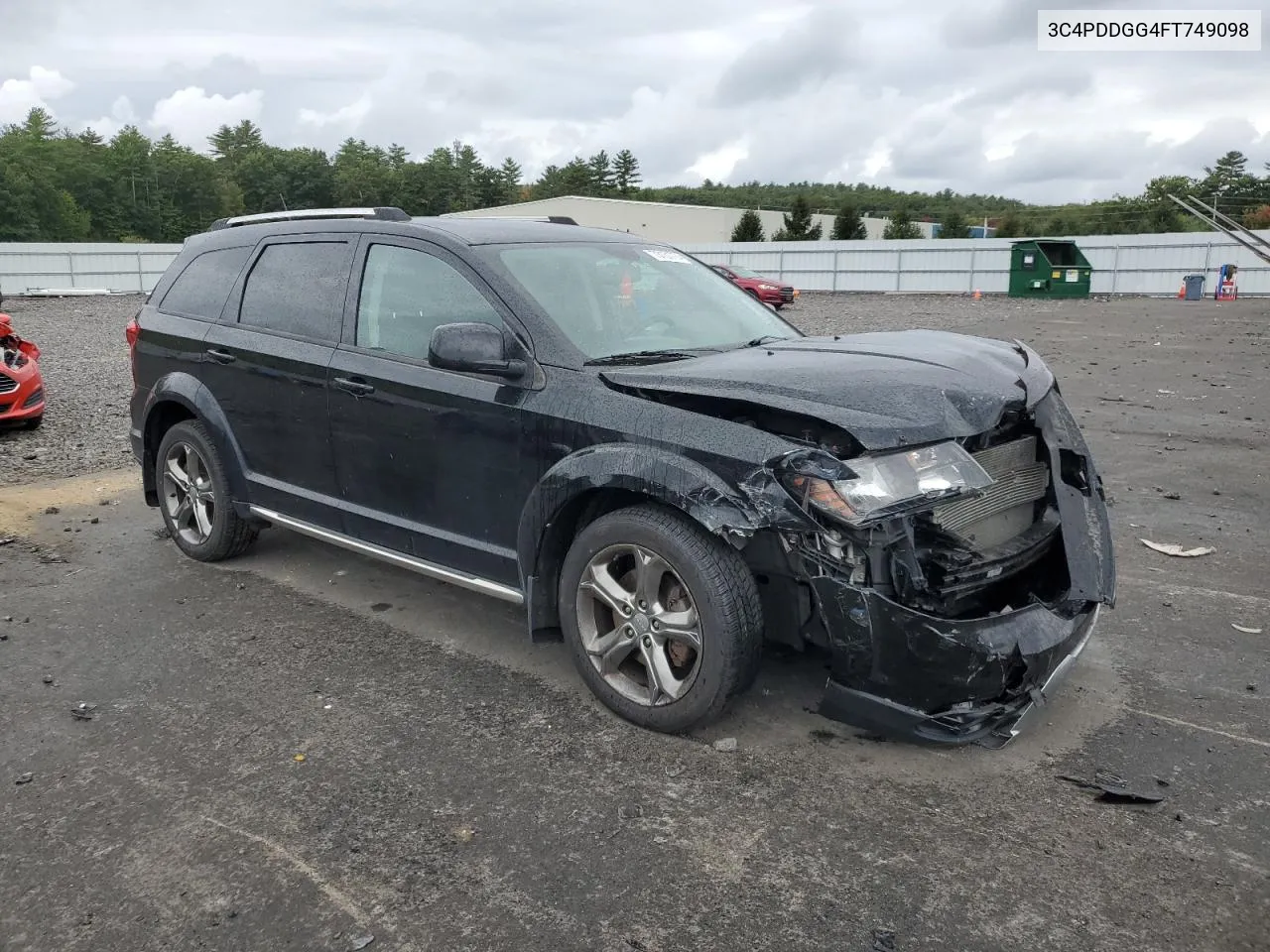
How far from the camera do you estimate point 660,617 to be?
3.54 meters

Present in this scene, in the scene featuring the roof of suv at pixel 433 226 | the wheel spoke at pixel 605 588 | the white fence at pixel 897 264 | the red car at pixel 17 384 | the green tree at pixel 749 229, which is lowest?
the wheel spoke at pixel 605 588

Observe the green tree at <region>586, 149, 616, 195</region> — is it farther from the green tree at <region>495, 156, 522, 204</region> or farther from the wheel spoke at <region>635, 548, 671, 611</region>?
the wheel spoke at <region>635, 548, 671, 611</region>

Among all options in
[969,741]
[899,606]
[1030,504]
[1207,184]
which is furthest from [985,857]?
[1207,184]

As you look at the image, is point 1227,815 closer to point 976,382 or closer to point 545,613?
point 976,382

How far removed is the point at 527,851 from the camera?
297cm

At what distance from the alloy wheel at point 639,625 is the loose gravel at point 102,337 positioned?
604 centimetres

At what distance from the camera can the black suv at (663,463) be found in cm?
318

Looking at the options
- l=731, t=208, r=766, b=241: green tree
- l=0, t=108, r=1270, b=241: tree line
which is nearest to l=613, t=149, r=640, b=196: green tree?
l=0, t=108, r=1270, b=241: tree line

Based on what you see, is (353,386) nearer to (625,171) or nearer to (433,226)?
(433,226)

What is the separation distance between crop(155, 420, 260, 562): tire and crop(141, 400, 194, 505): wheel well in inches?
1.6

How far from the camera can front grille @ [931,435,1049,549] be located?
3.45 metres

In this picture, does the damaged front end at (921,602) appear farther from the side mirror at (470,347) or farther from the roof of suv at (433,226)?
the roof of suv at (433,226)

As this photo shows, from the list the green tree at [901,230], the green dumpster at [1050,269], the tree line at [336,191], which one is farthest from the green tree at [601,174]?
the green dumpster at [1050,269]

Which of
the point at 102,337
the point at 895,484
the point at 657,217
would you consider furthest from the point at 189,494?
the point at 657,217
